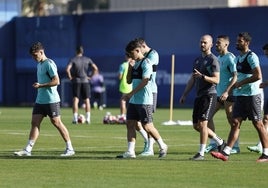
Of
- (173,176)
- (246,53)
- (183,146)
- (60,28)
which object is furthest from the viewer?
(60,28)

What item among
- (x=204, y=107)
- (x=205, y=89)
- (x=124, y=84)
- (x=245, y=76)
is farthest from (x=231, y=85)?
(x=124, y=84)

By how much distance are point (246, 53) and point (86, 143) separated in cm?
611

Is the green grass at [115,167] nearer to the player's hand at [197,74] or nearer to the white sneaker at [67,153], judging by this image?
the white sneaker at [67,153]

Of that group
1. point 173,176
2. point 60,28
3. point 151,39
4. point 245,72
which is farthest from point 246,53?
point 60,28

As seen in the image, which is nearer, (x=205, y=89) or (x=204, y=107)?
(x=204, y=107)

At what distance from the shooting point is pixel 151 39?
53.4 metres

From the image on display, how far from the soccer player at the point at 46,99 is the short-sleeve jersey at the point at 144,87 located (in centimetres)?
151

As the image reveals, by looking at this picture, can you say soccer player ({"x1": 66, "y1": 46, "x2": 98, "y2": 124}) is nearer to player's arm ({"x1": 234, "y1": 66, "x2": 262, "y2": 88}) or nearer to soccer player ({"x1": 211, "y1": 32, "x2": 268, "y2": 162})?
soccer player ({"x1": 211, "y1": 32, "x2": 268, "y2": 162})

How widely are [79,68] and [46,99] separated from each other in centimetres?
1371

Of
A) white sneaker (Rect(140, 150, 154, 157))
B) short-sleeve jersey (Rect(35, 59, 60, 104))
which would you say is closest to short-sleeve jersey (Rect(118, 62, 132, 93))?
white sneaker (Rect(140, 150, 154, 157))

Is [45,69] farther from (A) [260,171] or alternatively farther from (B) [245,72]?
(A) [260,171]

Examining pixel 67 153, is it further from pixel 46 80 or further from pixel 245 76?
pixel 245 76

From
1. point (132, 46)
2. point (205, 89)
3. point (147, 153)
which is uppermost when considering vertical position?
point (132, 46)

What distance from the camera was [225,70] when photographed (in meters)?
20.5
